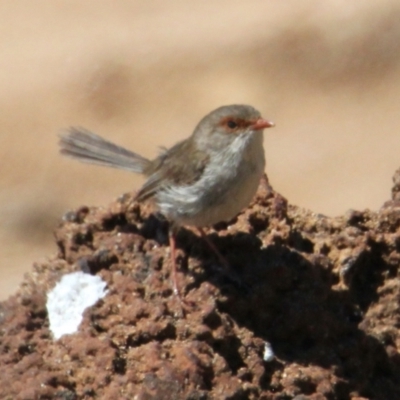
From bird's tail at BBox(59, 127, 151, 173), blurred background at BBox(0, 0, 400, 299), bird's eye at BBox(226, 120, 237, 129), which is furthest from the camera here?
blurred background at BBox(0, 0, 400, 299)

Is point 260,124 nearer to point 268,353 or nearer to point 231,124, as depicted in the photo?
point 231,124

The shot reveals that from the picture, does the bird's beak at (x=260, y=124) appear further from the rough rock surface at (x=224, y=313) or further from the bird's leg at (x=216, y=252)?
the bird's leg at (x=216, y=252)

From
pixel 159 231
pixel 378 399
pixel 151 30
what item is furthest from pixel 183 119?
pixel 378 399

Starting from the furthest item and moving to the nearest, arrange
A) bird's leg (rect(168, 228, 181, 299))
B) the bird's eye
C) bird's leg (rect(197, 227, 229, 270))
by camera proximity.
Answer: the bird's eye, bird's leg (rect(197, 227, 229, 270)), bird's leg (rect(168, 228, 181, 299))

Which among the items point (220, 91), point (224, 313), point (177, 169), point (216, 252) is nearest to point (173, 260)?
point (216, 252)

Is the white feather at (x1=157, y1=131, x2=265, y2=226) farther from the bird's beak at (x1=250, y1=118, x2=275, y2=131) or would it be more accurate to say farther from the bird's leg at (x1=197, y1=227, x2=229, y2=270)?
the bird's leg at (x1=197, y1=227, x2=229, y2=270)

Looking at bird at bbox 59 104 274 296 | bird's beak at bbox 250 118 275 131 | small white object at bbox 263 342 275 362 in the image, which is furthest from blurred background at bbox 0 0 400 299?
small white object at bbox 263 342 275 362

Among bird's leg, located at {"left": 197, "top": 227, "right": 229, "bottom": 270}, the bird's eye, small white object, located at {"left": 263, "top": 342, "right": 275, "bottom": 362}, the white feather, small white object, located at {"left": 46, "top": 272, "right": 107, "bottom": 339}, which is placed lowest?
small white object, located at {"left": 263, "top": 342, "right": 275, "bottom": 362}
